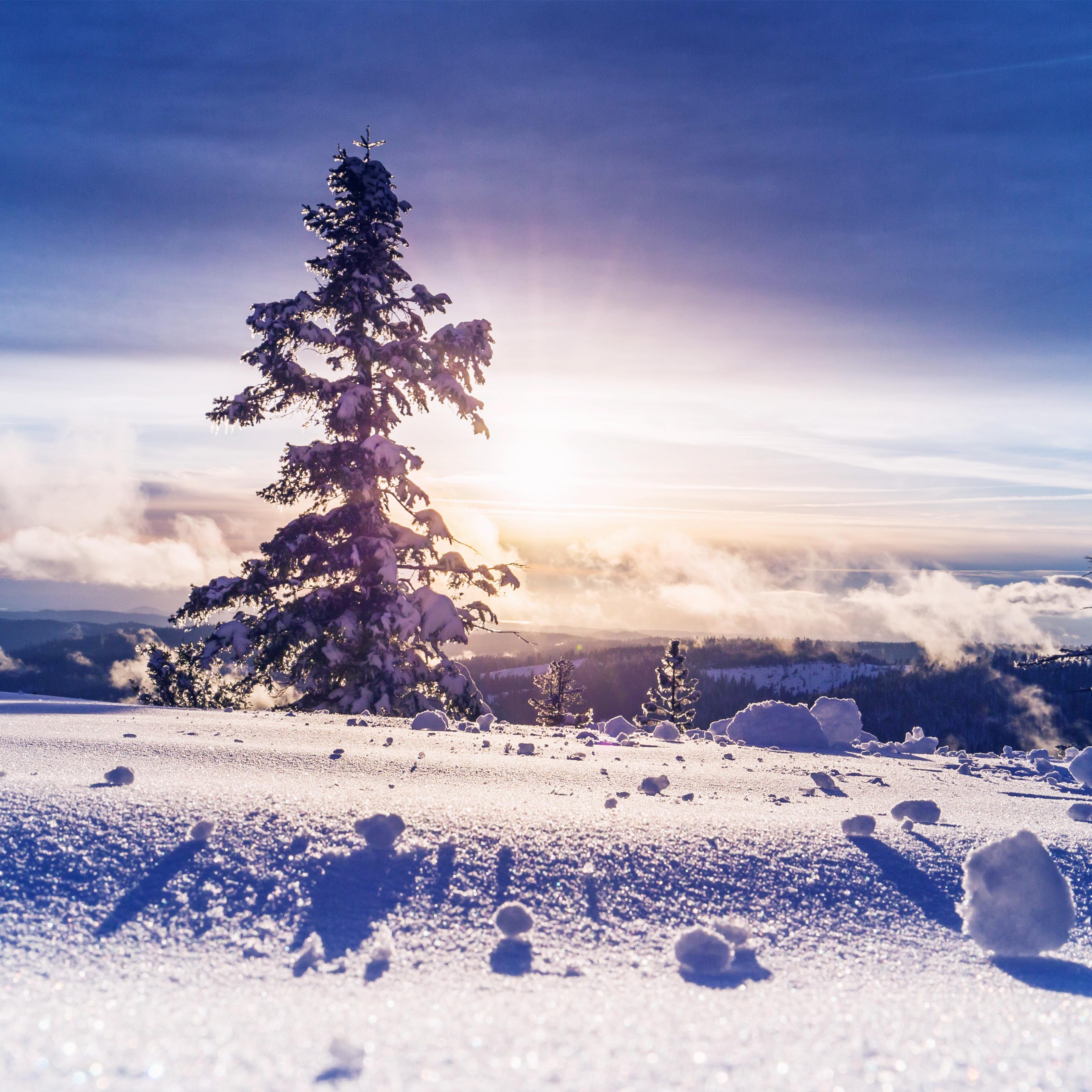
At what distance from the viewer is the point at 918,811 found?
10.7 ft

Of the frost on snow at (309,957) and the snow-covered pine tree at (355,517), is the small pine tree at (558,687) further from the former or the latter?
the frost on snow at (309,957)

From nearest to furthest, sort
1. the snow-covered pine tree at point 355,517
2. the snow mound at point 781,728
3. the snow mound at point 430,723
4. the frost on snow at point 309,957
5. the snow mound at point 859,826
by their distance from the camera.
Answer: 1. the frost on snow at point 309,957
2. the snow mound at point 859,826
3. the snow mound at point 430,723
4. the snow mound at point 781,728
5. the snow-covered pine tree at point 355,517

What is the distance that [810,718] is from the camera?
7.06 meters

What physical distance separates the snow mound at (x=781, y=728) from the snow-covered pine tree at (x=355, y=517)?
16.6 feet

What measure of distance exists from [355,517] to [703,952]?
9.67 m

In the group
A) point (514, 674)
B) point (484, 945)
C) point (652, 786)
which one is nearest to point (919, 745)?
point (652, 786)

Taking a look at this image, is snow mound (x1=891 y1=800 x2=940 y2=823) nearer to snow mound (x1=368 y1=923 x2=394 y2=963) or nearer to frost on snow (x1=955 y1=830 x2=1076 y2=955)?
frost on snow (x1=955 y1=830 x2=1076 y2=955)

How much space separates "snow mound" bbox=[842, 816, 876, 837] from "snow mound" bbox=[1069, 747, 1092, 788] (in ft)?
12.2

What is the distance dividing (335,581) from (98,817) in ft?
28.1

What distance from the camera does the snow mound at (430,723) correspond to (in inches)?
245

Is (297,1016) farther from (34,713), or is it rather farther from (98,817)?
(34,713)

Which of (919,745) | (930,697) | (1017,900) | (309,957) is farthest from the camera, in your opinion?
(930,697)

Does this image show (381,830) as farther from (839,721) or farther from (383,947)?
(839,721)

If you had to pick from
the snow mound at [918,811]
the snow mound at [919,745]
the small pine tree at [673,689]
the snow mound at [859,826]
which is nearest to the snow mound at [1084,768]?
the snow mound at [919,745]
